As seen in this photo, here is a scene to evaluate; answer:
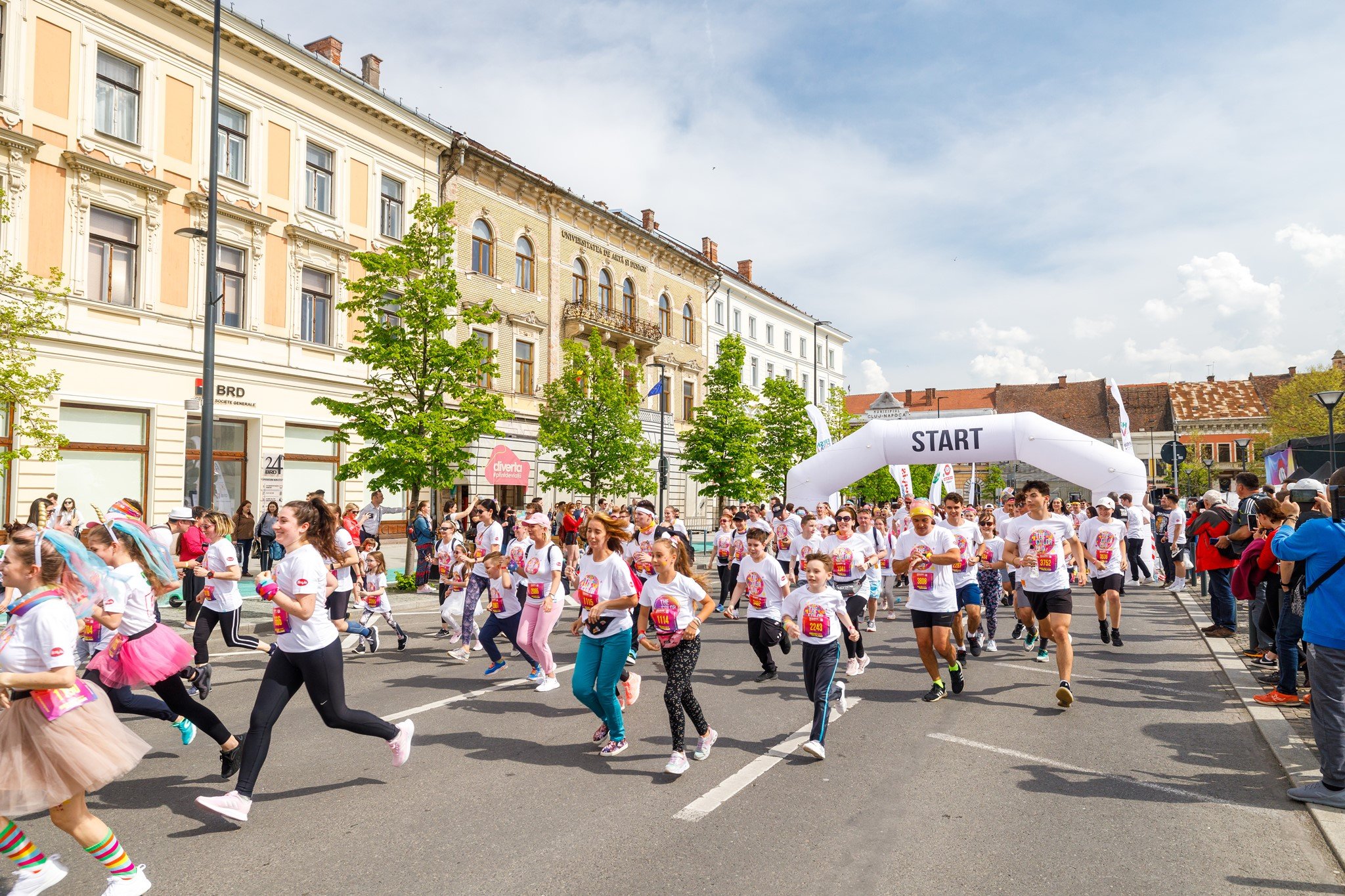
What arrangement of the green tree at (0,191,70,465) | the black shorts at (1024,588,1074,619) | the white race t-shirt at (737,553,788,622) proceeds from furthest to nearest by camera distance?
1. the green tree at (0,191,70,465)
2. the white race t-shirt at (737,553,788,622)
3. the black shorts at (1024,588,1074,619)

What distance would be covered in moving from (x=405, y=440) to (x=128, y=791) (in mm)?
13184

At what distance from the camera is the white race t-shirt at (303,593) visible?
5223mm

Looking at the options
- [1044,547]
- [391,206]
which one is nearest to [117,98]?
[391,206]

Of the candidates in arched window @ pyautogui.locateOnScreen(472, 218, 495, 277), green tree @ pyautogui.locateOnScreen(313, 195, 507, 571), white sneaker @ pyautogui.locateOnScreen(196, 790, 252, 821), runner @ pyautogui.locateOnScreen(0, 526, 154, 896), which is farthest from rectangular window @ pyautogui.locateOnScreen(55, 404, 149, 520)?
runner @ pyautogui.locateOnScreen(0, 526, 154, 896)

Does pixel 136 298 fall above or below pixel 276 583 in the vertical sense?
above

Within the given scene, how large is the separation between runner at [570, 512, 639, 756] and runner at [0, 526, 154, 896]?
306 centimetres

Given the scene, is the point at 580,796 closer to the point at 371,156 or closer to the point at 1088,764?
the point at 1088,764

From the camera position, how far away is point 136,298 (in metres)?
20.6

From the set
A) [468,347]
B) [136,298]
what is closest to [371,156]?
[136,298]

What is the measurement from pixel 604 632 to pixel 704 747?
3.62 ft

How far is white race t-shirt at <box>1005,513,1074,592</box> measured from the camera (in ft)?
28.1

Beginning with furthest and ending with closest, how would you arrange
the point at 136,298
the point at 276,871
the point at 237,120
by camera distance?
the point at 237,120, the point at 136,298, the point at 276,871

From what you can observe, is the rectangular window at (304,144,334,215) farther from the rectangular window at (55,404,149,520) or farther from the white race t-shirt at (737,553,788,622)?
the white race t-shirt at (737,553,788,622)

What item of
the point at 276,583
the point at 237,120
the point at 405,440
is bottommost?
the point at 276,583
